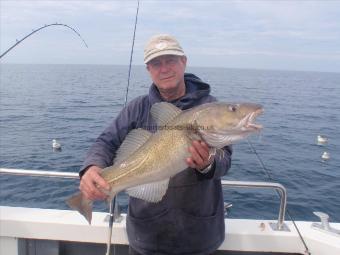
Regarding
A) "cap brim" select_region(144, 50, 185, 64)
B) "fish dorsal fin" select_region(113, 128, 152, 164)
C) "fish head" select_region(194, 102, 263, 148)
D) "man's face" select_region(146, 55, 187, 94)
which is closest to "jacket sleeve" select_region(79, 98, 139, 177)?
"fish dorsal fin" select_region(113, 128, 152, 164)

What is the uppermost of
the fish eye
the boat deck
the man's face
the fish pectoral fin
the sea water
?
the man's face

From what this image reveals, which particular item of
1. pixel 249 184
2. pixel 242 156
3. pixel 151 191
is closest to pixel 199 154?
pixel 151 191

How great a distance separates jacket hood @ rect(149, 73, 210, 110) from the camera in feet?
11.5

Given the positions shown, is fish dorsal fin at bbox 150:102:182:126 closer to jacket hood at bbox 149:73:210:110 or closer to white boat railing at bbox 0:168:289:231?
jacket hood at bbox 149:73:210:110

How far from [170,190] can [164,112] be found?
0.70 m

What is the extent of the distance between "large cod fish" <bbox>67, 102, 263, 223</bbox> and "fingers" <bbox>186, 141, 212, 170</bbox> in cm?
5

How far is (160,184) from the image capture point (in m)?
3.08

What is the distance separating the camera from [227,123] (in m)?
2.91

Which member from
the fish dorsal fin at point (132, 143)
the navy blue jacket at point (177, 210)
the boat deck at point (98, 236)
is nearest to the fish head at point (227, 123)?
the navy blue jacket at point (177, 210)

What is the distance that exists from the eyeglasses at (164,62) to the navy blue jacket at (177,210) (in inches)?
12.2

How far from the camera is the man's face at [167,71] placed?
348cm

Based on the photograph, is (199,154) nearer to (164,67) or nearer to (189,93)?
(189,93)

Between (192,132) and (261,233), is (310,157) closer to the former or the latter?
(261,233)

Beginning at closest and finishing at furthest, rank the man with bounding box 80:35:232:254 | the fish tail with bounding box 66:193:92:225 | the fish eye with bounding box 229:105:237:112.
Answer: the fish eye with bounding box 229:105:237:112 → the fish tail with bounding box 66:193:92:225 → the man with bounding box 80:35:232:254
